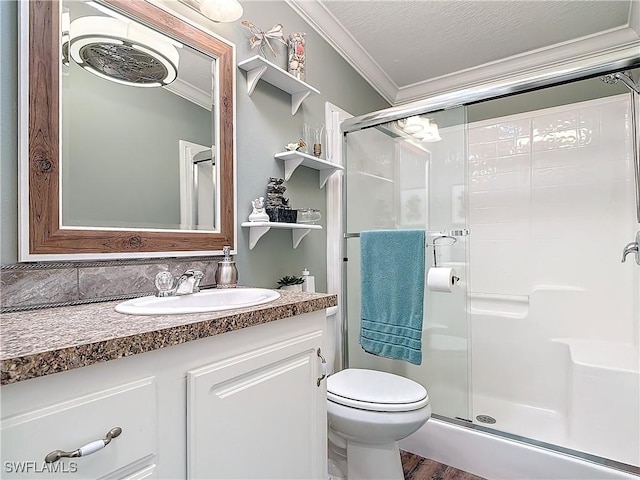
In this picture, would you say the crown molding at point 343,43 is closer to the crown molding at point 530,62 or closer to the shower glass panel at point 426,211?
the crown molding at point 530,62

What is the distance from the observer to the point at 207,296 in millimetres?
1234

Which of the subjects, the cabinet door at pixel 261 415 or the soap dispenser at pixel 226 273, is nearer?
the cabinet door at pixel 261 415

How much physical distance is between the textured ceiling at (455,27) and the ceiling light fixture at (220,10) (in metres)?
0.59

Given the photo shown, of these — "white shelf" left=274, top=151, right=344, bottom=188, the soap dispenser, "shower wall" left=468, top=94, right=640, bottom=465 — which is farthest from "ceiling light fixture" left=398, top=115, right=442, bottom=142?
the soap dispenser

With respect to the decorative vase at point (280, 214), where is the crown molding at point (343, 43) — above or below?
above

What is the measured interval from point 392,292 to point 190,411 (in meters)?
1.33

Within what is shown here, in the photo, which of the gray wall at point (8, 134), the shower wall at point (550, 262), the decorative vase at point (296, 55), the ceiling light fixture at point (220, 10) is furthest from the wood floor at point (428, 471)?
the ceiling light fixture at point (220, 10)

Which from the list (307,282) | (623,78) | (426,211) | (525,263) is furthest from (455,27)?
(307,282)

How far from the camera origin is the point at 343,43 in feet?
7.24

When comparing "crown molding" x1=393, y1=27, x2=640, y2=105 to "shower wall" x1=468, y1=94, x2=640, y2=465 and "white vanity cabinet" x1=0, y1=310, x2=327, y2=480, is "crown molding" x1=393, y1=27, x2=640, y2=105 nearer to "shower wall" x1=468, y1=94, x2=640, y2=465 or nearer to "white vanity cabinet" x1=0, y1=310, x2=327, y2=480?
"shower wall" x1=468, y1=94, x2=640, y2=465

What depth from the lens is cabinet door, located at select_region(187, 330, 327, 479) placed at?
784 millimetres

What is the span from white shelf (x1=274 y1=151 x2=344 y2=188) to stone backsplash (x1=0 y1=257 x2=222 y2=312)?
2.42 feet

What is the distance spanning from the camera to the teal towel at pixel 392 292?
1823mm

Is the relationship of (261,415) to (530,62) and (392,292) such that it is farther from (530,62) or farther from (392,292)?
(530,62)
